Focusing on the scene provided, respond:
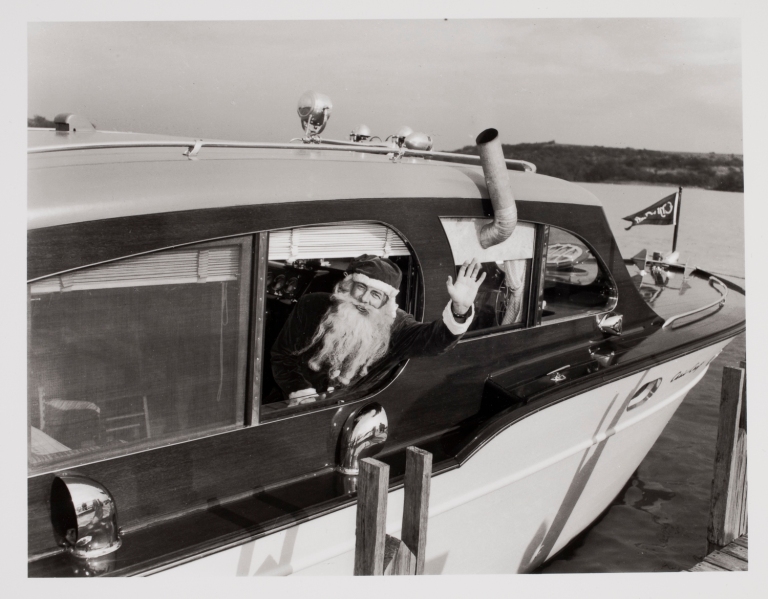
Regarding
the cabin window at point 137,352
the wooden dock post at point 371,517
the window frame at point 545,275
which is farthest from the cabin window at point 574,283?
the cabin window at point 137,352

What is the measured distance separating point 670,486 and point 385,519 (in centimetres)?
327

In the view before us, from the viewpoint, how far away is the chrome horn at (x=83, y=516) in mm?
1737

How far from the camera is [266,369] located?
7.47ft

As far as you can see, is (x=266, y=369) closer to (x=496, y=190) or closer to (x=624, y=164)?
(x=496, y=190)

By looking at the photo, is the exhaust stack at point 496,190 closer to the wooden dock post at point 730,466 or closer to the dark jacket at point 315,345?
the dark jacket at point 315,345

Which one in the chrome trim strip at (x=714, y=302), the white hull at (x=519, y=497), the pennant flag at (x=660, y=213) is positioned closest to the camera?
the white hull at (x=519, y=497)

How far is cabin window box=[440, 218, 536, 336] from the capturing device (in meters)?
2.66

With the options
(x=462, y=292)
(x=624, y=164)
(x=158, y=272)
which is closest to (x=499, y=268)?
(x=462, y=292)

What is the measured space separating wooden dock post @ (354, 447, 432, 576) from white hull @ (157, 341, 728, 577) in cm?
15

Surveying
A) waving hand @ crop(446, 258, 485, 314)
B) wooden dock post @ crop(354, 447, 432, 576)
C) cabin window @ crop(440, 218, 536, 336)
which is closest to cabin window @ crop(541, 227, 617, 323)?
cabin window @ crop(440, 218, 536, 336)

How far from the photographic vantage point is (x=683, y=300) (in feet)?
14.0

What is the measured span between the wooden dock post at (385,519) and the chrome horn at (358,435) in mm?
271

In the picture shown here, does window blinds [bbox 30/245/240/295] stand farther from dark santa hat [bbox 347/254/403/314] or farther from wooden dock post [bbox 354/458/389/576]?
wooden dock post [bbox 354/458/389/576]

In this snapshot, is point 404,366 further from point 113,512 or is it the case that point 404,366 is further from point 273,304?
point 113,512
